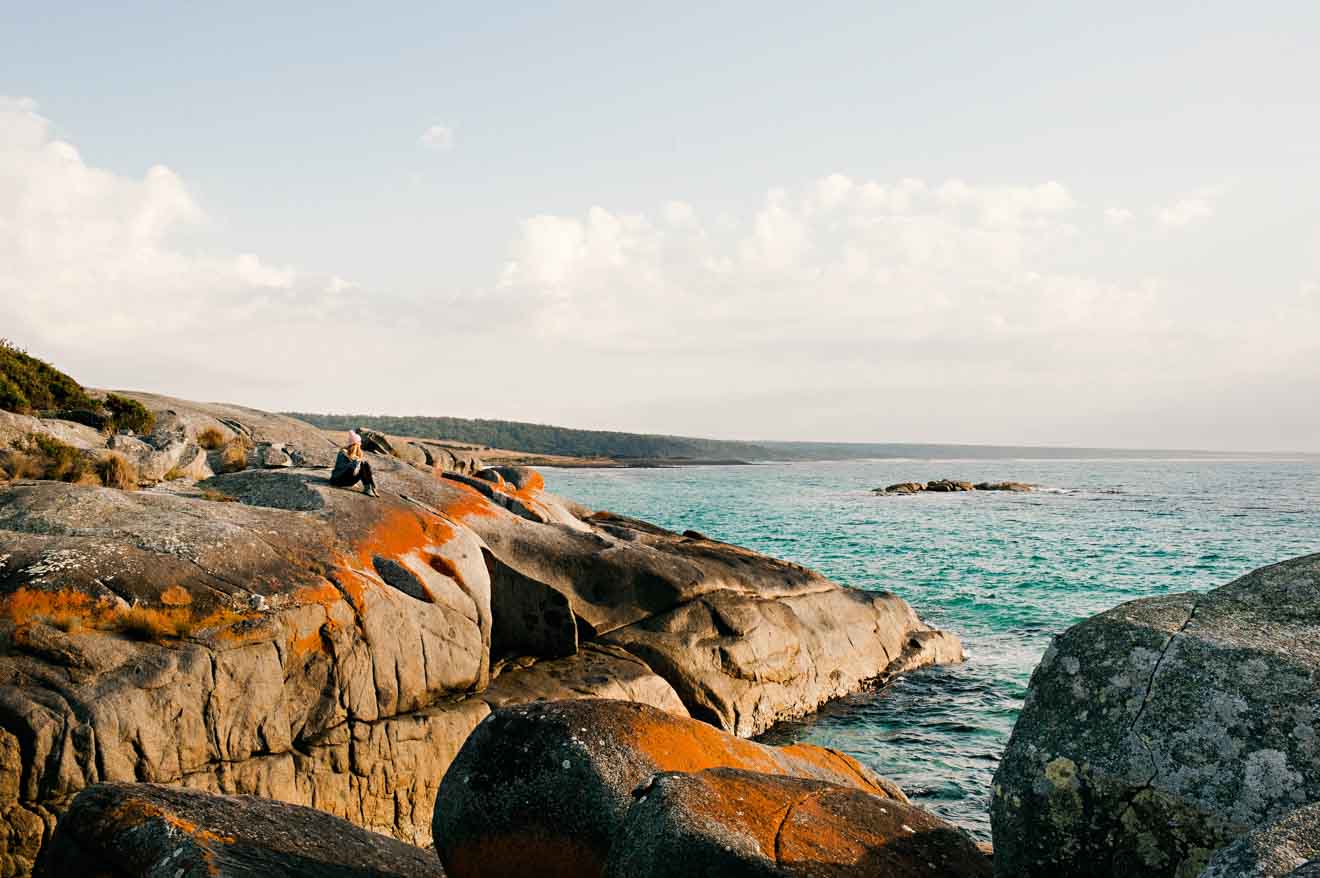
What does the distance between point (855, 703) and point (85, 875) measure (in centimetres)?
1674

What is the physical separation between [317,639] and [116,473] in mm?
10885

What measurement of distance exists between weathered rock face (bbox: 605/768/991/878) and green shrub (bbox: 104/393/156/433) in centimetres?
2637

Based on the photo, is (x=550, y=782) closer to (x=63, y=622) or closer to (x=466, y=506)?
(x=63, y=622)

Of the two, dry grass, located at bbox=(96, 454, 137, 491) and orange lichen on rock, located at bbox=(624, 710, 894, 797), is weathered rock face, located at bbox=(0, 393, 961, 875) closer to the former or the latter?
dry grass, located at bbox=(96, 454, 137, 491)

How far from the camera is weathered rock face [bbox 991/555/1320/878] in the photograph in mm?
5180

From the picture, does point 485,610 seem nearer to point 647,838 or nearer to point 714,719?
point 714,719

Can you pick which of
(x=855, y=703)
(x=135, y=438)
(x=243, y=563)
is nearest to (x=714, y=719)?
(x=855, y=703)

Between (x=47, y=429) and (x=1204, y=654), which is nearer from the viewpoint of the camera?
(x=1204, y=654)

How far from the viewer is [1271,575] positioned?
6.41 meters

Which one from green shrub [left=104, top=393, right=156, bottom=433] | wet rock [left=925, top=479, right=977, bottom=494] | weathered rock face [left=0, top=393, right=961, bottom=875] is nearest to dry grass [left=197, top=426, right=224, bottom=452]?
green shrub [left=104, top=393, right=156, bottom=433]

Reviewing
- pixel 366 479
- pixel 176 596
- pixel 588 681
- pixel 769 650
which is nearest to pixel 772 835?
pixel 176 596

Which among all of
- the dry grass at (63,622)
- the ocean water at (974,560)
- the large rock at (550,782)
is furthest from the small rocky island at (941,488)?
the large rock at (550,782)

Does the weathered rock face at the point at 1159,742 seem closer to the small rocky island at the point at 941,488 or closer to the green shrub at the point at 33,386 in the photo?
the green shrub at the point at 33,386

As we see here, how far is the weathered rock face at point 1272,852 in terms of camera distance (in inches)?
144
